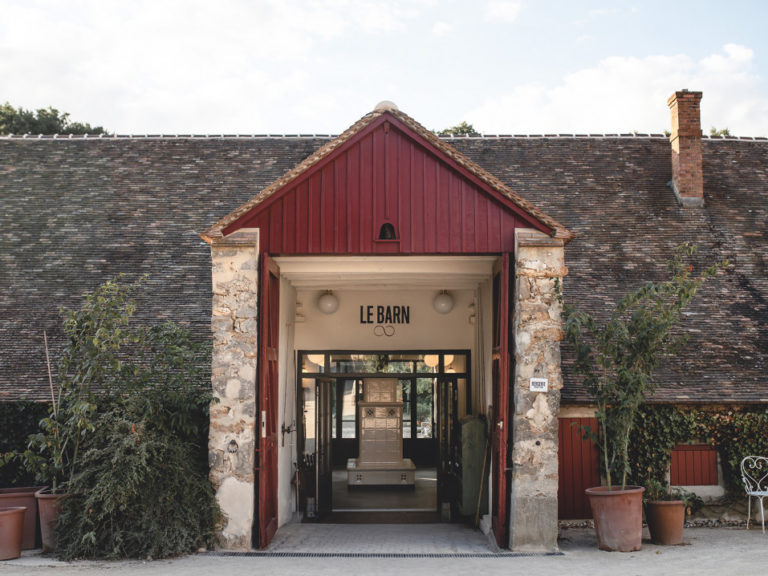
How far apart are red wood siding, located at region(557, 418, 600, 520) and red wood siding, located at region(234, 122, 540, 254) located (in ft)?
9.31

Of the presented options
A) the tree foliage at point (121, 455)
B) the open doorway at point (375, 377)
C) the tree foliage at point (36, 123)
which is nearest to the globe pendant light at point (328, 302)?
the open doorway at point (375, 377)

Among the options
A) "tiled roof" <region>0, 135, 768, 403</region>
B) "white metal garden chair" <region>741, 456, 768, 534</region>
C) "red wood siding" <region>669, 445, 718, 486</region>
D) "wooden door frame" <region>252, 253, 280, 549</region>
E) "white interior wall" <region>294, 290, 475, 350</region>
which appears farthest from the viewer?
"white interior wall" <region>294, 290, 475, 350</region>

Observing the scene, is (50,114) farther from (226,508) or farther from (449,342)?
(226,508)

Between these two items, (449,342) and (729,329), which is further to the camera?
(449,342)

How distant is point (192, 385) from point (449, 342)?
14.4ft

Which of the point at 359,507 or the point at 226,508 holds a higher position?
the point at 226,508

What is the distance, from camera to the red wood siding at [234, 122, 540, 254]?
29.0 ft

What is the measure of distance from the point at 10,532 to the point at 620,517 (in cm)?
663

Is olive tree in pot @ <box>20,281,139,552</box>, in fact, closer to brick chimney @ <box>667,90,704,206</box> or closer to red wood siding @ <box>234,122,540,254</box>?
red wood siding @ <box>234,122,540,254</box>

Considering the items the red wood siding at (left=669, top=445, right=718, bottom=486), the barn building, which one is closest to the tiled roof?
the barn building

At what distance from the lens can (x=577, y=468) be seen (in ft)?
32.8

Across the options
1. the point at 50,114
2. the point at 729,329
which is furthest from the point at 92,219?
the point at 50,114

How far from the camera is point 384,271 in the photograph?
1019 centimetres

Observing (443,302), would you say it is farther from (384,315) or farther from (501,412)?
(501,412)
